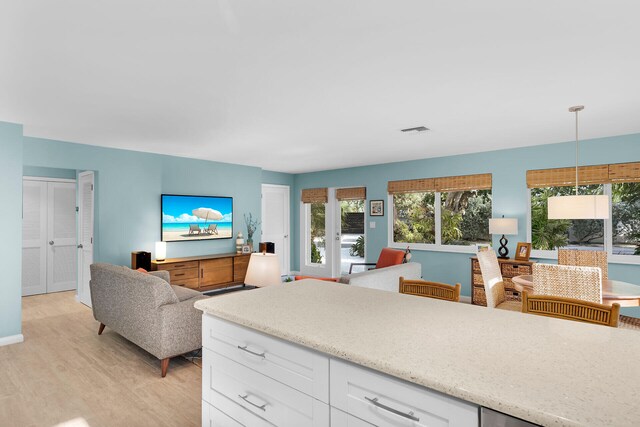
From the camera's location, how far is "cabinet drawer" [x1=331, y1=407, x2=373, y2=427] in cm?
110

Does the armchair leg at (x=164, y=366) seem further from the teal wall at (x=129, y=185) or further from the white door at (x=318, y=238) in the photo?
the white door at (x=318, y=238)

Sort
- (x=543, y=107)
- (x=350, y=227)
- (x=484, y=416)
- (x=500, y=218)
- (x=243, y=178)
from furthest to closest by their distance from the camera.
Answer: (x=350, y=227), (x=243, y=178), (x=500, y=218), (x=543, y=107), (x=484, y=416)

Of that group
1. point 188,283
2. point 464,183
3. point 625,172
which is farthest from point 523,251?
point 188,283

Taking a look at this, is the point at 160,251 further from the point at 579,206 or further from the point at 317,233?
the point at 579,206

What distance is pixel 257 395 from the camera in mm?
1441

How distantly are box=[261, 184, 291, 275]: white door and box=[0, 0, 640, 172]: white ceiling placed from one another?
343 cm

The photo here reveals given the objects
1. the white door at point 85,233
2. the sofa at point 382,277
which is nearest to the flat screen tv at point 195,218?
the white door at point 85,233

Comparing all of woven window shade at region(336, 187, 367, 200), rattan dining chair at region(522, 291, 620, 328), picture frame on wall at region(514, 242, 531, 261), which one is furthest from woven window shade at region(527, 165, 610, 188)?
rattan dining chair at region(522, 291, 620, 328)

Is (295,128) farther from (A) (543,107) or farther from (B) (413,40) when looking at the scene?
(A) (543,107)

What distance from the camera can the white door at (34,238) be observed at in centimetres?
588

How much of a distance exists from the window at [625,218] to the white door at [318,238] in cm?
453

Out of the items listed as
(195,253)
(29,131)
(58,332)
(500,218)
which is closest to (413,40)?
(500,218)

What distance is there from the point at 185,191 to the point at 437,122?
163 inches

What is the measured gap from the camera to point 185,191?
5953 mm
